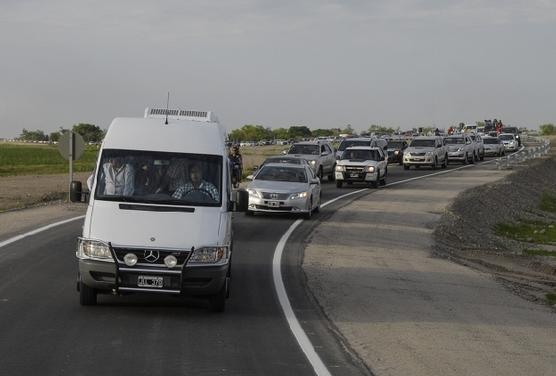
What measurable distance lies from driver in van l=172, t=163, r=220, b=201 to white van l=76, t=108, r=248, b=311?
0.04 ft

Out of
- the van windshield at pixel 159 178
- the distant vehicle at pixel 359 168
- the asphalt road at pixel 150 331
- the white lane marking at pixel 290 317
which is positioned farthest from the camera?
the distant vehicle at pixel 359 168

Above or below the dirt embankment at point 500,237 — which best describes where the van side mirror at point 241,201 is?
above

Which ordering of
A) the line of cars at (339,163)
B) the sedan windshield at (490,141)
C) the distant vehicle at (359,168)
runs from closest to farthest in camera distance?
the line of cars at (339,163) < the distant vehicle at (359,168) < the sedan windshield at (490,141)

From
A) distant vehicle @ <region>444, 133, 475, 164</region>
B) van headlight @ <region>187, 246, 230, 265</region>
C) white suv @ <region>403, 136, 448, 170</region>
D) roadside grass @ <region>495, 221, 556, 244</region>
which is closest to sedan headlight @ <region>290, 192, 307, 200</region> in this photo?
roadside grass @ <region>495, 221, 556, 244</region>

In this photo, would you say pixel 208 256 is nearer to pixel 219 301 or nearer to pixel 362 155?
pixel 219 301

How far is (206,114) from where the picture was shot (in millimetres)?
14719

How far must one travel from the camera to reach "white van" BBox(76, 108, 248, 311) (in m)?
11.5

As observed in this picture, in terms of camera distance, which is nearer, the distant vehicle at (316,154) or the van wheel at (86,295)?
the van wheel at (86,295)

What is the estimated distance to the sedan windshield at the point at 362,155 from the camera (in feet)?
136

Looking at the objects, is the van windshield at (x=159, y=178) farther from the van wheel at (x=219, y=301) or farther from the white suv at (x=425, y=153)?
the white suv at (x=425, y=153)

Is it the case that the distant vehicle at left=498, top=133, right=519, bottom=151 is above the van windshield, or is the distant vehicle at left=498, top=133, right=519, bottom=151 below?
below

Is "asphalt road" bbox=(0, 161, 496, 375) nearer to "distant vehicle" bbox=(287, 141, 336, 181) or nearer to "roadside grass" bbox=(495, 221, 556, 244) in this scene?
"roadside grass" bbox=(495, 221, 556, 244)

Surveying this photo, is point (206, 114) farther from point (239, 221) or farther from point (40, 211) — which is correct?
point (40, 211)

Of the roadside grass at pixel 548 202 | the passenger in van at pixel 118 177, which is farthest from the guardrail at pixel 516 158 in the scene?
the passenger in van at pixel 118 177
